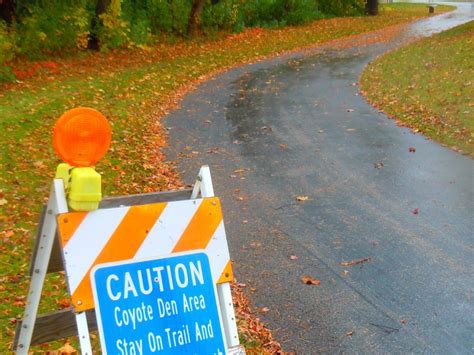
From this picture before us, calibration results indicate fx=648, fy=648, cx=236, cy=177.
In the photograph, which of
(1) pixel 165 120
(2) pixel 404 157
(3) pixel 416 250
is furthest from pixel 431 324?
(1) pixel 165 120

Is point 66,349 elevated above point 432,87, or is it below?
above

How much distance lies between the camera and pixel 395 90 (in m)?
16.0

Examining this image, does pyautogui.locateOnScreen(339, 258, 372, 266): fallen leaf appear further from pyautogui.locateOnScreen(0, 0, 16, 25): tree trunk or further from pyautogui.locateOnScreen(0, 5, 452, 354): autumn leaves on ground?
pyautogui.locateOnScreen(0, 0, 16, 25): tree trunk

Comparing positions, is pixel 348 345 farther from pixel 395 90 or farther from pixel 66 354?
pixel 395 90

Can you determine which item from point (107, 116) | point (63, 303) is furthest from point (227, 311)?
point (107, 116)

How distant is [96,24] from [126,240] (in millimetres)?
19779

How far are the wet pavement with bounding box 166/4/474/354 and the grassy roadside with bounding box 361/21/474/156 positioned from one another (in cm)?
50

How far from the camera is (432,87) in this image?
50.5 ft

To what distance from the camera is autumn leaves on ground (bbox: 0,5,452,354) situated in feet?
19.1

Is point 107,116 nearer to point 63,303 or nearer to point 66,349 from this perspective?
point 63,303

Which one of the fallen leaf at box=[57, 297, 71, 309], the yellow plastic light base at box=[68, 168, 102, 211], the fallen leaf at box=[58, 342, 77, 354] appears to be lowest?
the fallen leaf at box=[57, 297, 71, 309]

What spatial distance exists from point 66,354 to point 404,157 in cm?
730

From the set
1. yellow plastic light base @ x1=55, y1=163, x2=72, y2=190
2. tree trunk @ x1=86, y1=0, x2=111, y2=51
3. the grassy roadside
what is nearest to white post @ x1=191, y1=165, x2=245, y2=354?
yellow plastic light base @ x1=55, y1=163, x2=72, y2=190

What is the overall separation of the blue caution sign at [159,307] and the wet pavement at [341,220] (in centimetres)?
199
